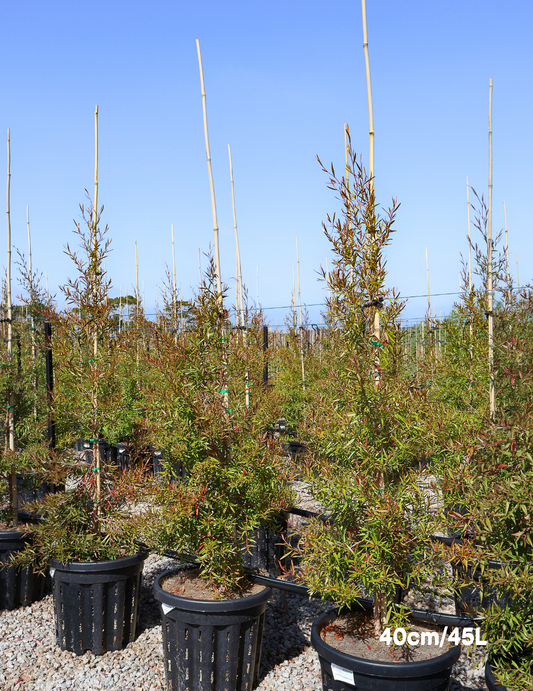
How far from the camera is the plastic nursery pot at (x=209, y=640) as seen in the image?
2633 millimetres

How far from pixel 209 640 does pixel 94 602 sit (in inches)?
33.8

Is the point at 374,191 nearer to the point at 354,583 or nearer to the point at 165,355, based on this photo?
the point at 165,355

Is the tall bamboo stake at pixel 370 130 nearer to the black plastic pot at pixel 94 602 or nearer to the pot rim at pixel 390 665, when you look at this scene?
the pot rim at pixel 390 665

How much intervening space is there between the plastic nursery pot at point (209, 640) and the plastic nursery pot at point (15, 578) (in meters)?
1.40

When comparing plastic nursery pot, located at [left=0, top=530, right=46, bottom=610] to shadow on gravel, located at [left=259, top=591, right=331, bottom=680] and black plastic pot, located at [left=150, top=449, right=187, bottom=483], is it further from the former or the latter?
shadow on gravel, located at [left=259, top=591, right=331, bottom=680]

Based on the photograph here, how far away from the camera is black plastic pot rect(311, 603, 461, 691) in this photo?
6.87ft

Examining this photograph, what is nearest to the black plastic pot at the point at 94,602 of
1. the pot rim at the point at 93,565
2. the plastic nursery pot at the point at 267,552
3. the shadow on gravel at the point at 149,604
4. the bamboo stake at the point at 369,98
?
the pot rim at the point at 93,565

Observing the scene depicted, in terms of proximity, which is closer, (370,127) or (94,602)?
(370,127)

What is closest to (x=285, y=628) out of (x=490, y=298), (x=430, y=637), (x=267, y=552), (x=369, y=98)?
(x=267, y=552)

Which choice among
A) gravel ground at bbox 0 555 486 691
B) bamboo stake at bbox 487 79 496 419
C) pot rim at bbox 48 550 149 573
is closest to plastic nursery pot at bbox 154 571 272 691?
gravel ground at bbox 0 555 486 691

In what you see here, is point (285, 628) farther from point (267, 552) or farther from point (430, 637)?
point (430, 637)

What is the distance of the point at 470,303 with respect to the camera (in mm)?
4016

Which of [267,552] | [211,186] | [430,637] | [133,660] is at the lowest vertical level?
[133,660]

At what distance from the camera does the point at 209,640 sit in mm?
2660
